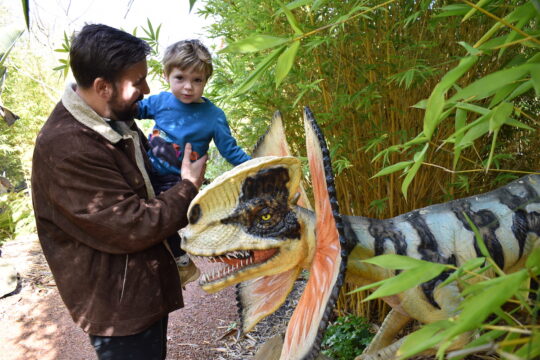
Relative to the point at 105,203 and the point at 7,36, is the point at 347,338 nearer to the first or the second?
the point at 105,203

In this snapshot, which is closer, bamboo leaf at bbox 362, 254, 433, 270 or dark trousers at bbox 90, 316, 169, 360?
bamboo leaf at bbox 362, 254, 433, 270

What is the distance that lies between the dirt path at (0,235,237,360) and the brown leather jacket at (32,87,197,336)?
57.8 inches

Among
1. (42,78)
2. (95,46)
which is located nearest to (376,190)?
(95,46)

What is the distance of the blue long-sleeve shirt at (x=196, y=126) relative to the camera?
1968 millimetres

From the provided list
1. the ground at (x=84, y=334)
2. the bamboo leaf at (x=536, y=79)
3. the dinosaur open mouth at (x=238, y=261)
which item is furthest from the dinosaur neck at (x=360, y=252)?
the ground at (x=84, y=334)

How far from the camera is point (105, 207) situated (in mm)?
1386

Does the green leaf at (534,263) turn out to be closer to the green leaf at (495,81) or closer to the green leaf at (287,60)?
the green leaf at (495,81)

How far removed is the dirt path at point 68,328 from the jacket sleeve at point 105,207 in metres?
1.66

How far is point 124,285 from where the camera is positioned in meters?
1.51

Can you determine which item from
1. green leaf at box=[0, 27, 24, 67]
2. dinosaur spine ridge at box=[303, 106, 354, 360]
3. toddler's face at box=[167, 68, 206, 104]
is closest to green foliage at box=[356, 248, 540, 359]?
dinosaur spine ridge at box=[303, 106, 354, 360]

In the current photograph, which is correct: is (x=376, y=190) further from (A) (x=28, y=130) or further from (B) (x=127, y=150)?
(A) (x=28, y=130)

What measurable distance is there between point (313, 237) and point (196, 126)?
2.93 feet

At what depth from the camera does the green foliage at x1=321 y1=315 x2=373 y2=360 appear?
7.70ft

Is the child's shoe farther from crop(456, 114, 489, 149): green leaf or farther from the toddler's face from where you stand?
crop(456, 114, 489, 149): green leaf
